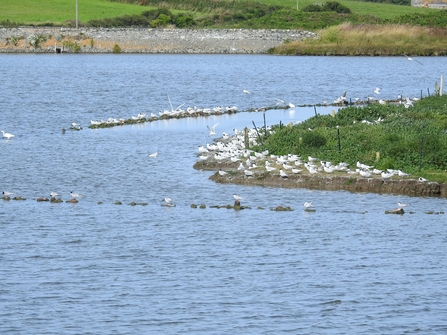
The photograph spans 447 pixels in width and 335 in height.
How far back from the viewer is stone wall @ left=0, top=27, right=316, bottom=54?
4569 inches

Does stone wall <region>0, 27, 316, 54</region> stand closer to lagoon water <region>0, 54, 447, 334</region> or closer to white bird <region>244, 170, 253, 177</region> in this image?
lagoon water <region>0, 54, 447, 334</region>

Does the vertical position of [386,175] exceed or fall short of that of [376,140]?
it falls short

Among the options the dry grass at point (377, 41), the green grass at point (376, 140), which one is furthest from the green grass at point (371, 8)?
the green grass at point (376, 140)

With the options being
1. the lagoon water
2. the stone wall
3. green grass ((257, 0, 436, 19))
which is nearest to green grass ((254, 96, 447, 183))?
the lagoon water

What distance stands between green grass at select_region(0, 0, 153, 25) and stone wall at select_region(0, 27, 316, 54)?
4.16 metres

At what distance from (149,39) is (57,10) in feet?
58.6

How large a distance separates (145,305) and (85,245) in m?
5.09

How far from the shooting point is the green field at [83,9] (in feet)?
408

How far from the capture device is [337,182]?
30.0 meters

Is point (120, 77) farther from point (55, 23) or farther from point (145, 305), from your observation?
point (145, 305)

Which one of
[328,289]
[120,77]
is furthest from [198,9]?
[328,289]

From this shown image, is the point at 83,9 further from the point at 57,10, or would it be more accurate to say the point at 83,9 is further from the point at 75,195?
the point at 75,195

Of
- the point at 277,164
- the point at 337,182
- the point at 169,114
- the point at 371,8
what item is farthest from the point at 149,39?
the point at 337,182

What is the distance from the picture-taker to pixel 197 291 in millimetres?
19797
